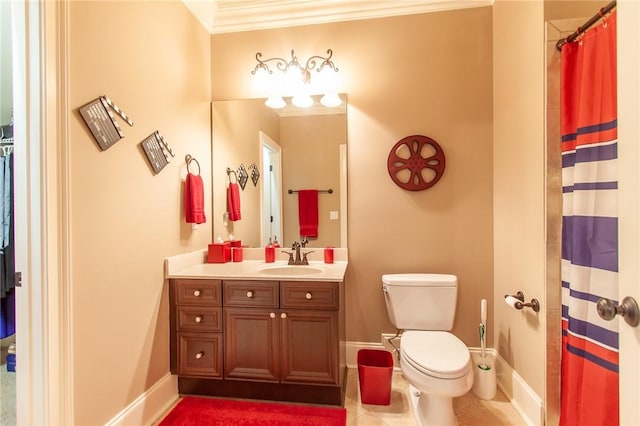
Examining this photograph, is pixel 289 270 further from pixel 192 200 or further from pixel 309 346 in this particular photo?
pixel 192 200

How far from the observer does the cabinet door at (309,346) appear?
180 centimetres

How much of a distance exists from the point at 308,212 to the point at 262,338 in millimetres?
992

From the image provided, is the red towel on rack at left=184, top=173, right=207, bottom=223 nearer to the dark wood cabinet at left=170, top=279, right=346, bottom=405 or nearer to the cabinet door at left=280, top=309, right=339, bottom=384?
the dark wood cabinet at left=170, top=279, right=346, bottom=405

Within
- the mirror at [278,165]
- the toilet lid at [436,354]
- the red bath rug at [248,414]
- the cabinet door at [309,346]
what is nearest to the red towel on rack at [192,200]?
the mirror at [278,165]

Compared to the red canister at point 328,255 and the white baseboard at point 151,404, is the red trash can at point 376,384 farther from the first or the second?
the white baseboard at point 151,404

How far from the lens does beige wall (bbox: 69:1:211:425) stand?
1356 mm

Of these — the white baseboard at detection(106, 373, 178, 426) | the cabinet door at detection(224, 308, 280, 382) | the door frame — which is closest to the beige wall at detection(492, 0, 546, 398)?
the cabinet door at detection(224, 308, 280, 382)

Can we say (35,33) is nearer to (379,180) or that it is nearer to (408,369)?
(379,180)

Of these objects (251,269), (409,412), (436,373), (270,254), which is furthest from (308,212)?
(409,412)

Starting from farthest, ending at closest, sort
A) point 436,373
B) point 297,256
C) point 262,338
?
point 297,256 → point 262,338 → point 436,373

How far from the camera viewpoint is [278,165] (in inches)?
96.6

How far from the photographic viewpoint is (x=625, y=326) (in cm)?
74

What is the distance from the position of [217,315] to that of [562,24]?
2.48 m

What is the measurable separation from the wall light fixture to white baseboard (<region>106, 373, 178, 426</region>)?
81.6 inches
